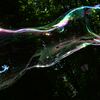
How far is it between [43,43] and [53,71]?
3158 mm

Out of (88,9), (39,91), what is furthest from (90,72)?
(88,9)

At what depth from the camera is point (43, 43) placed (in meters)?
3.40

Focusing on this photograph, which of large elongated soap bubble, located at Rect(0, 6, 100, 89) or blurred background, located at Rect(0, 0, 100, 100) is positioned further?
blurred background, located at Rect(0, 0, 100, 100)

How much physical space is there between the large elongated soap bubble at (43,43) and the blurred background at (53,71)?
8.65 ft

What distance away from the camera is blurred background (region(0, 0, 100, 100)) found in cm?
632

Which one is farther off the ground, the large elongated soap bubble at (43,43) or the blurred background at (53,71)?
the large elongated soap bubble at (43,43)

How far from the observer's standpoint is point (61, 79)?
6629 mm

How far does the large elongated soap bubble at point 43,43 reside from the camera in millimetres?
3197

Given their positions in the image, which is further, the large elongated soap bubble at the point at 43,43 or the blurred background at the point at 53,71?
the blurred background at the point at 53,71

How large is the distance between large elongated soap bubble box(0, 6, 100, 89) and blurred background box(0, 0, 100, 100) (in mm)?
2637

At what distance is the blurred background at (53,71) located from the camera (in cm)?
632

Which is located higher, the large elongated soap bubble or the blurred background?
the large elongated soap bubble

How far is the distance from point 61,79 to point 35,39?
3342mm

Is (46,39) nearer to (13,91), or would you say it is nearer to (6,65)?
(6,65)
